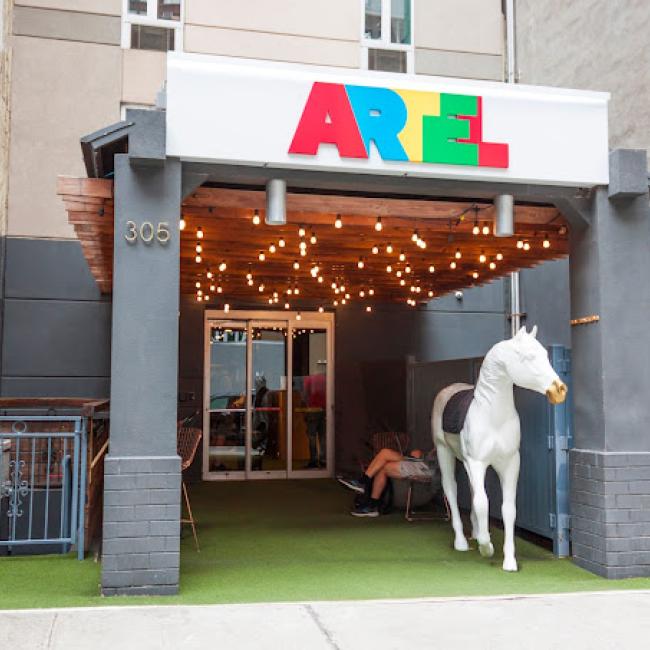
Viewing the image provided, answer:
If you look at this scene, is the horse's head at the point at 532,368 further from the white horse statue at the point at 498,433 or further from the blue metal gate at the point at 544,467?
the blue metal gate at the point at 544,467

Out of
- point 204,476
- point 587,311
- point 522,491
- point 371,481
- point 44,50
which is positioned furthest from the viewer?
point 204,476

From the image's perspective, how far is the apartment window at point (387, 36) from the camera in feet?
39.1

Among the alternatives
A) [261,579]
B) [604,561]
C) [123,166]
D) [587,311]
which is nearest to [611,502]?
[604,561]

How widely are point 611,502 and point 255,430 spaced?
24.0 feet

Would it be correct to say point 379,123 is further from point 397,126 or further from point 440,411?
point 440,411

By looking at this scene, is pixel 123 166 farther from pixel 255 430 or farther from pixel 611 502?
pixel 255 430

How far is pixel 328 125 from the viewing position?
20.2 feet

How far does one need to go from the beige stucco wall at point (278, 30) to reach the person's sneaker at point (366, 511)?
6.38 meters

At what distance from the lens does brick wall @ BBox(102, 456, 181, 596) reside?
559 centimetres

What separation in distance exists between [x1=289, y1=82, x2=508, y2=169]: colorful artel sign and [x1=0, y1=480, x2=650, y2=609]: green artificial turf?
328cm

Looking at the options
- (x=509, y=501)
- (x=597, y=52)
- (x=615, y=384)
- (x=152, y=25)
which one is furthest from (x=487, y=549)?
(x=152, y=25)

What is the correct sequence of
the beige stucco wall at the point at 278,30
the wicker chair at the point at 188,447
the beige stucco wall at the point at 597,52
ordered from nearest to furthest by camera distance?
the wicker chair at the point at 188,447 → the beige stucco wall at the point at 597,52 → the beige stucco wall at the point at 278,30

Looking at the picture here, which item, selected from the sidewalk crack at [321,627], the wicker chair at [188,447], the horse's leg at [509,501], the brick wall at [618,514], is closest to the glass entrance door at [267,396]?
the wicker chair at [188,447]

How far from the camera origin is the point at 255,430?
42.1 ft
